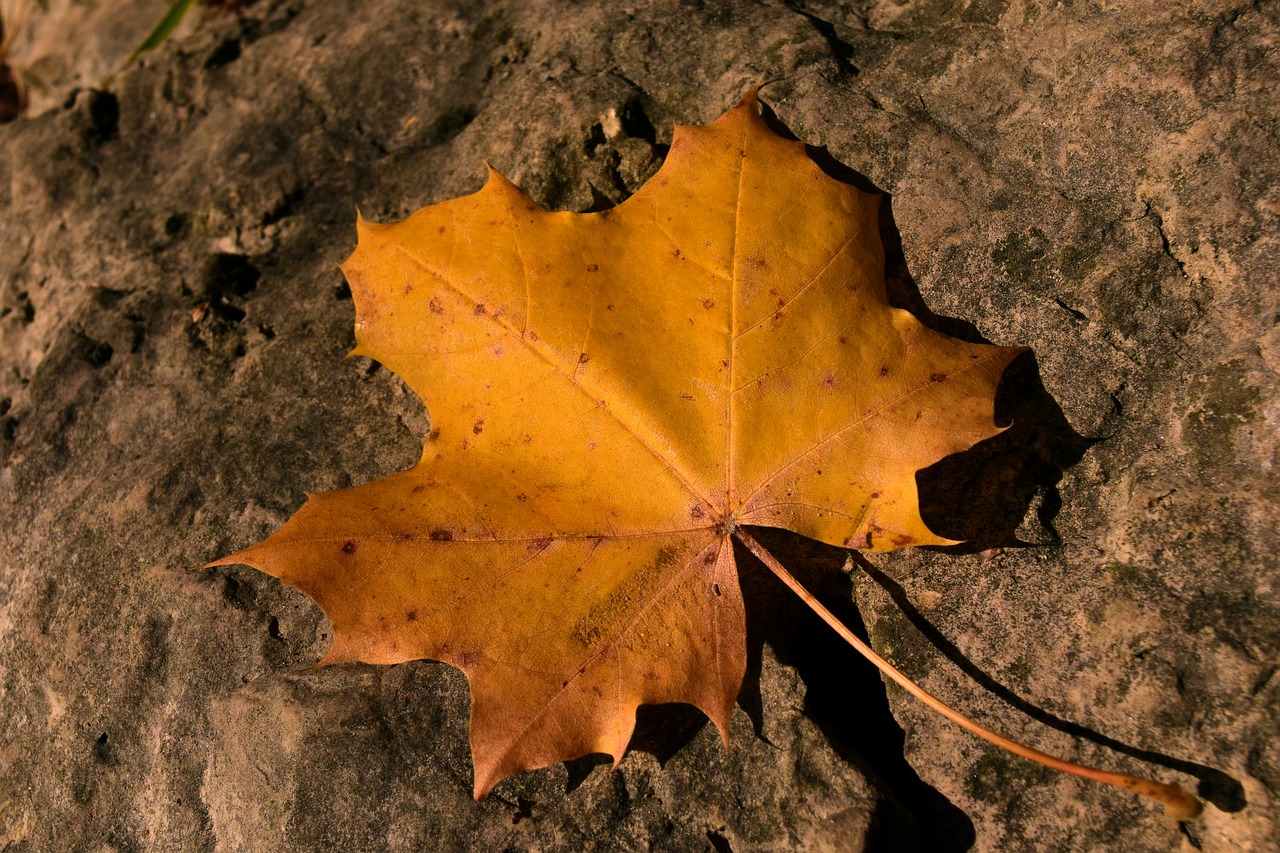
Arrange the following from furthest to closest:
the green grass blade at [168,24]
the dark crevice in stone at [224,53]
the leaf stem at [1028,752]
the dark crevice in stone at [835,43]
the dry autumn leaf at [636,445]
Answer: the green grass blade at [168,24], the dark crevice in stone at [224,53], the dark crevice in stone at [835,43], the dry autumn leaf at [636,445], the leaf stem at [1028,752]

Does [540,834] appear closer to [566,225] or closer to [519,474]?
[519,474]

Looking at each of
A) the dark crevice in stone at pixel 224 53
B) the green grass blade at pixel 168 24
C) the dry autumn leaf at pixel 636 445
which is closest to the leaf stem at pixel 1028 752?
the dry autumn leaf at pixel 636 445

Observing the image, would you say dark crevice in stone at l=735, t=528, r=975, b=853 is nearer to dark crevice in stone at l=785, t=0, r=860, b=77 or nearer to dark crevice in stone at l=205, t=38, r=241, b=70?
dark crevice in stone at l=785, t=0, r=860, b=77

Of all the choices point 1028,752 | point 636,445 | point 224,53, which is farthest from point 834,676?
point 224,53

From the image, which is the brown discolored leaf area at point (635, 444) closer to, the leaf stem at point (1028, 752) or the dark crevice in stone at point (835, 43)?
the leaf stem at point (1028, 752)

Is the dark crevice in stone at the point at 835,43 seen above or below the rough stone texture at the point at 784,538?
above

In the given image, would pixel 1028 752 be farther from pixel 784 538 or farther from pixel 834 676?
pixel 784 538

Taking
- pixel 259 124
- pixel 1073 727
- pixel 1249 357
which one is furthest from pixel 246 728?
pixel 1249 357

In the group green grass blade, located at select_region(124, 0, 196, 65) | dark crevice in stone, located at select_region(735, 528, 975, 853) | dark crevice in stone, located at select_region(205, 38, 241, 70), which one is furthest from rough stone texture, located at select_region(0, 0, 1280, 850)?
green grass blade, located at select_region(124, 0, 196, 65)
